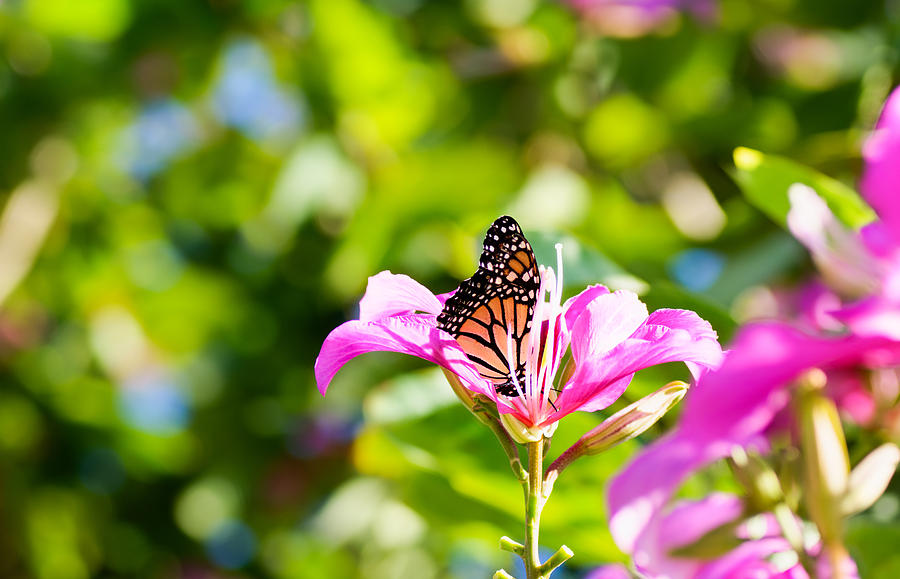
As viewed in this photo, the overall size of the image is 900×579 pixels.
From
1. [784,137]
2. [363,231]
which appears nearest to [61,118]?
[363,231]

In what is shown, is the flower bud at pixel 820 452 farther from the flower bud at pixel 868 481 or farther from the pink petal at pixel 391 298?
the pink petal at pixel 391 298

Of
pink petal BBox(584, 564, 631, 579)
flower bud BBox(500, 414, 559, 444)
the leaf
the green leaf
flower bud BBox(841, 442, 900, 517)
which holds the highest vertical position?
the green leaf

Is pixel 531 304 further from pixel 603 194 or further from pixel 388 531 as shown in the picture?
pixel 388 531

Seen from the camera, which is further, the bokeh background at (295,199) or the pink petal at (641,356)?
the bokeh background at (295,199)

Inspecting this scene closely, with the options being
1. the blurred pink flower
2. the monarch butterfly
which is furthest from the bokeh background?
the monarch butterfly

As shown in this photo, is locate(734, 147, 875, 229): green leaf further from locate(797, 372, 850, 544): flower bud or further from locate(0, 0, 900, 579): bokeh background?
locate(0, 0, 900, 579): bokeh background

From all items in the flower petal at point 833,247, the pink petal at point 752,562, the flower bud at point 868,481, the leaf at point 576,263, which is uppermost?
the leaf at point 576,263

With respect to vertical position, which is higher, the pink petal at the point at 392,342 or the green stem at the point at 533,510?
the pink petal at the point at 392,342

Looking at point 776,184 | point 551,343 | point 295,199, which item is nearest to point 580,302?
point 551,343

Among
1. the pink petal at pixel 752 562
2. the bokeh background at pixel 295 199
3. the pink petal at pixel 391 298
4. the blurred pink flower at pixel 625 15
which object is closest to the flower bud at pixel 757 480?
the pink petal at pixel 752 562
